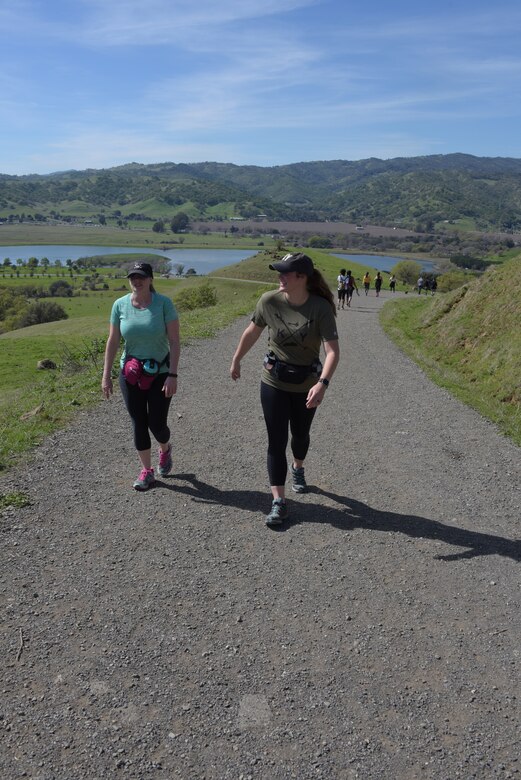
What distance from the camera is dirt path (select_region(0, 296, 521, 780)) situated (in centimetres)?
306

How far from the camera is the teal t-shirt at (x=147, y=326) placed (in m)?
5.79

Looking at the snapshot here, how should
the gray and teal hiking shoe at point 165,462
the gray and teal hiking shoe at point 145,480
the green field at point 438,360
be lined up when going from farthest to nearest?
the green field at point 438,360
the gray and teal hiking shoe at point 165,462
the gray and teal hiking shoe at point 145,480

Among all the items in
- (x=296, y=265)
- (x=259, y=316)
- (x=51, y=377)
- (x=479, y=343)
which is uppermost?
(x=296, y=265)

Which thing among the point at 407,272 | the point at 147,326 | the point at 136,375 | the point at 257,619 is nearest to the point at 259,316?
the point at 147,326

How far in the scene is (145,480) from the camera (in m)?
6.21

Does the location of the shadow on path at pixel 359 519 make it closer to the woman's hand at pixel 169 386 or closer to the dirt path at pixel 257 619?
the dirt path at pixel 257 619

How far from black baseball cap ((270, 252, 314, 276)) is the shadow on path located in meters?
2.27

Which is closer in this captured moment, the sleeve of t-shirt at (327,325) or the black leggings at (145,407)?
the sleeve of t-shirt at (327,325)

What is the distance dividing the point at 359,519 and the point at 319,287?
2.21 meters

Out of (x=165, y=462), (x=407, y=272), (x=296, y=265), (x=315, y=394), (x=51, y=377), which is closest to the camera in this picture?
(x=296, y=265)

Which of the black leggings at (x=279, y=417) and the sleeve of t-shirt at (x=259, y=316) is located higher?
the sleeve of t-shirt at (x=259, y=316)

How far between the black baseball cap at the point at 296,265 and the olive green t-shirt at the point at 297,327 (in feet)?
0.80

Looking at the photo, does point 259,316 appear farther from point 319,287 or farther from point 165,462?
point 165,462

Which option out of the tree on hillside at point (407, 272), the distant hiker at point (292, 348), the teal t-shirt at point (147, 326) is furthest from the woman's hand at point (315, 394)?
the tree on hillside at point (407, 272)
